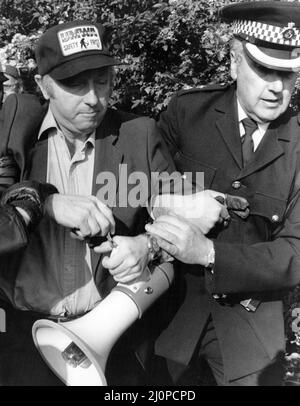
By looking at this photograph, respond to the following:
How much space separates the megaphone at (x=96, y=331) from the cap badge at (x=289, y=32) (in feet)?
4.22

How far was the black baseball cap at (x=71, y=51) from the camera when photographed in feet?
9.25

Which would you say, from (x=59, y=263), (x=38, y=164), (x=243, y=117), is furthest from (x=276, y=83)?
(x=59, y=263)

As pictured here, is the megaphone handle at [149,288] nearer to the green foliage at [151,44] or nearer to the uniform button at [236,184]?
the uniform button at [236,184]

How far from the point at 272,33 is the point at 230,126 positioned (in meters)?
0.51

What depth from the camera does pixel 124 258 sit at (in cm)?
270

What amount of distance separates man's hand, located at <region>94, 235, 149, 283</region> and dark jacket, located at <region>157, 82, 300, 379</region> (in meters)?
0.45

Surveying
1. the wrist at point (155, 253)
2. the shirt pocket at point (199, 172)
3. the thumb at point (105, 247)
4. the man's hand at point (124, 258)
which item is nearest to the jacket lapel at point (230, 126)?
the shirt pocket at point (199, 172)

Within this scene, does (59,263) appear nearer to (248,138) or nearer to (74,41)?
(74,41)

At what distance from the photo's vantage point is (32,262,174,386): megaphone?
2666 mm

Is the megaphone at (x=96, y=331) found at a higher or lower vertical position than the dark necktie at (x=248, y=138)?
lower

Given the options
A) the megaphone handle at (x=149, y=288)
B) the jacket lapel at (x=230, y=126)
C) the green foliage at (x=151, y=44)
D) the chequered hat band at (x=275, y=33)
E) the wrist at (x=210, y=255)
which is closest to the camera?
the megaphone handle at (x=149, y=288)
